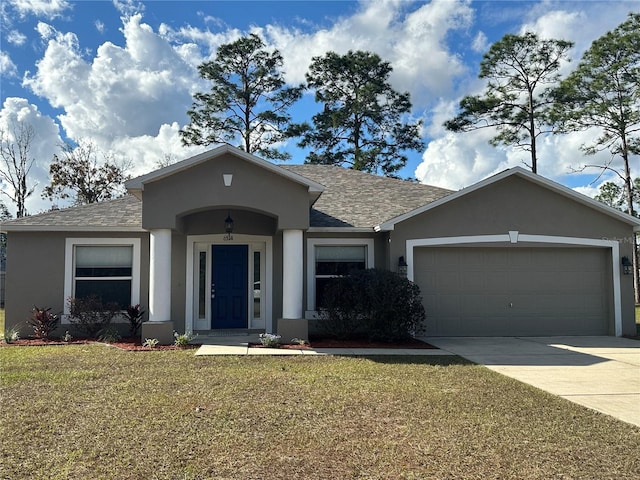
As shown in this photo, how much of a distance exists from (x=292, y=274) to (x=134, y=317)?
3996 millimetres

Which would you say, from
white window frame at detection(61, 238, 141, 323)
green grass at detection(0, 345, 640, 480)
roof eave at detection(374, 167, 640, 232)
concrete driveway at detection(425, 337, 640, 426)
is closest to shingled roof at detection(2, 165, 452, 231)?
white window frame at detection(61, 238, 141, 323)

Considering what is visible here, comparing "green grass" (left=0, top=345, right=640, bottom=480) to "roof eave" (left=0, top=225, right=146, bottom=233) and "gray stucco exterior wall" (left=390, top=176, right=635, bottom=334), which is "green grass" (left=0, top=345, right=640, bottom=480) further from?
"gray stucco exterior wall" (left=390, top=176, right=635, bottom=334)

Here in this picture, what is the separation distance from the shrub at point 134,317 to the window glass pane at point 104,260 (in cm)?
99

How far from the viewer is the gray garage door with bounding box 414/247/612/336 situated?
11984 mm

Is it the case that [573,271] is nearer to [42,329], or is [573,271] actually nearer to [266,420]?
[266,420]

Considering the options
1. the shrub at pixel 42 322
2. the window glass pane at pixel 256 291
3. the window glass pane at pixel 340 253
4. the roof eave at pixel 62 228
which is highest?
the roof eave at pixel 62 228

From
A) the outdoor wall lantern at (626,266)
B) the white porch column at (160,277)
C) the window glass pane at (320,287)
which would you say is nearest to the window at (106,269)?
the white porch column at (160,277)

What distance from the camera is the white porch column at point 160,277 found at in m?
10.3

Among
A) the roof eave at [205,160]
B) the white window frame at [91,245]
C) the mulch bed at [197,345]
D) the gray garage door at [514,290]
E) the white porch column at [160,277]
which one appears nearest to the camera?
the mulch bed at [197,345]

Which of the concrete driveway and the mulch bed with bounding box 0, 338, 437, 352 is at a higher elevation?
the mulch bed with bounding box 0, 338, 437, 352

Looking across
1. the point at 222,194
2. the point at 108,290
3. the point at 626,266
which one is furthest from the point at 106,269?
the point at 626,266

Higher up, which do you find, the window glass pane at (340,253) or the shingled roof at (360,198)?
the shingled roof at (360,198)

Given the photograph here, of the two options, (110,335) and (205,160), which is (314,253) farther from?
(110,335)

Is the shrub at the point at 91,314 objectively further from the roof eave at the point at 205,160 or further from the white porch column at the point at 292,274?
the white porch column at the point at 292,274
